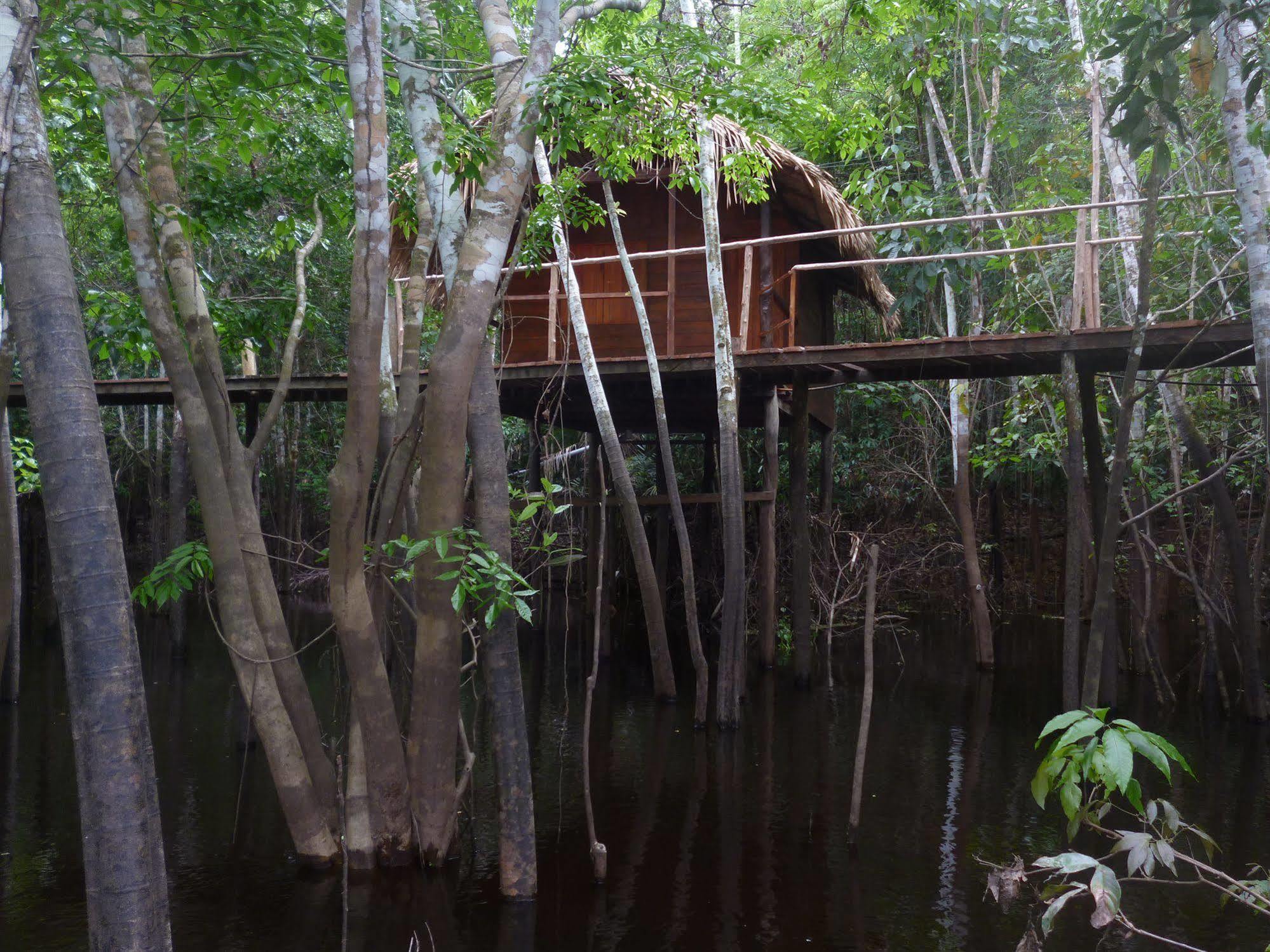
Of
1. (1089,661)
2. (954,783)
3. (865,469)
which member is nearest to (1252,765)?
(1089,661)

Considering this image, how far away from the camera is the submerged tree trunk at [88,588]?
2477 mm

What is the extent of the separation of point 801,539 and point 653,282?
139 inches

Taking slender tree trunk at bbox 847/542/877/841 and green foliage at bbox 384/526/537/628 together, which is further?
slender tree trunk at bbox 847/542/877/841

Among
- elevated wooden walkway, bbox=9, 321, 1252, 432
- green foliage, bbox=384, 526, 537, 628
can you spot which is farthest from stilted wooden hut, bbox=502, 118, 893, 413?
green foliage, bbox=384, 526, 537, 628

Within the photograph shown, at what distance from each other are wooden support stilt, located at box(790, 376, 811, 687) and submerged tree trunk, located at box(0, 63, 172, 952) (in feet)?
26.2

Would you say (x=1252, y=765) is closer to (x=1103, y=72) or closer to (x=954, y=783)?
(x=954, y=783)

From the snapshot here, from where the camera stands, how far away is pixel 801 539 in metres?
10.0

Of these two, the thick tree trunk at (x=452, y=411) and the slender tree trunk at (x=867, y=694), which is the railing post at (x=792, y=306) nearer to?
the slender tree trunk at (x=867, y=694)

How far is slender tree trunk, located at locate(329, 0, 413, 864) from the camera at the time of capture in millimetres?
4320

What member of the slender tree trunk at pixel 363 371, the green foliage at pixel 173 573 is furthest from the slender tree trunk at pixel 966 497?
the green foliage at pixel 173 573

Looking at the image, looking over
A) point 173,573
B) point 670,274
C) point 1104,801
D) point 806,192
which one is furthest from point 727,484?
point 1104,801

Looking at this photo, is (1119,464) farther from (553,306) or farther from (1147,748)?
(1147,748)

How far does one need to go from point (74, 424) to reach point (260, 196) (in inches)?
205

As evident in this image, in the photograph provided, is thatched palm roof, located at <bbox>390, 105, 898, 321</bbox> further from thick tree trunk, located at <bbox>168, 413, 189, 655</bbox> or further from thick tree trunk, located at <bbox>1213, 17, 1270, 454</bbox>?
thick tree trunk, located at <bbox>1213, 17, 1270, 454</bbox>
